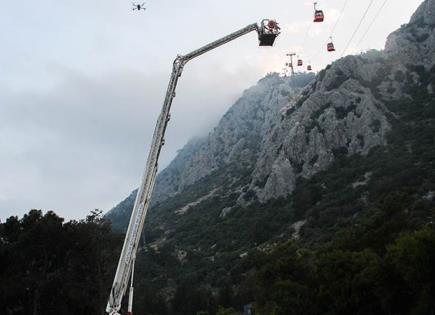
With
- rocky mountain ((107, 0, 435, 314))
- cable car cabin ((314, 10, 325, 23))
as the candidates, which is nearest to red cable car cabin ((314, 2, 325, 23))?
cable car cabin ((314, 10, 325, 23))

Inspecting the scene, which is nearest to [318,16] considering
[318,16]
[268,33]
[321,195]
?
[318,16]

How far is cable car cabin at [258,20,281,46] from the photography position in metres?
17.1

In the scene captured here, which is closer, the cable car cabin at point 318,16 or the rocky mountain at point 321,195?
the cable car cabin at point 318,16

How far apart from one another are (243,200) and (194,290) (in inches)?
2074

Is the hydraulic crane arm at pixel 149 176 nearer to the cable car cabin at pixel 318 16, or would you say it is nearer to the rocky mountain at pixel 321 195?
the cable car cabin at pixel 318 16

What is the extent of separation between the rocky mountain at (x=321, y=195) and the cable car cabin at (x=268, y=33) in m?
29.6

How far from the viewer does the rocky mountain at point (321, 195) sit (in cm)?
4859

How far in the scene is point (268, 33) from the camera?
672 inches

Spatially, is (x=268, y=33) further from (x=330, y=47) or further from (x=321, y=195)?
(x=321, y=195)

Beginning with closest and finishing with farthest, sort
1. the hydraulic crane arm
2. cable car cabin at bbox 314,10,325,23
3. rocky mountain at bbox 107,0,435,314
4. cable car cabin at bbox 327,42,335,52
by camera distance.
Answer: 1. the hydraulic crane arm
2. cable car cabin at bbox 314,10,325,23
3. rocky mountain at bbox 107,0,435,314
4. cable car cabin at bbox 327,42,335,52

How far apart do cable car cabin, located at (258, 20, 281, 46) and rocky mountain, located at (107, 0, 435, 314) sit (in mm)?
29623

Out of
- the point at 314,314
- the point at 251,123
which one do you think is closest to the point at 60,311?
the point at 314,314

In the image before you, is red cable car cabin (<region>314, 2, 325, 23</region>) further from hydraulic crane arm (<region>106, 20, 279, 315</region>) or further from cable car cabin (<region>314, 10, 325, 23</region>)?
hydraulic crane arm (<region>106, 20, 279, 315</region>)

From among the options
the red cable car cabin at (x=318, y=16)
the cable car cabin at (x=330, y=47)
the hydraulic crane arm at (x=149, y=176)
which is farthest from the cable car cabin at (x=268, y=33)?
the cable car cabin at (x=330, y=47)
